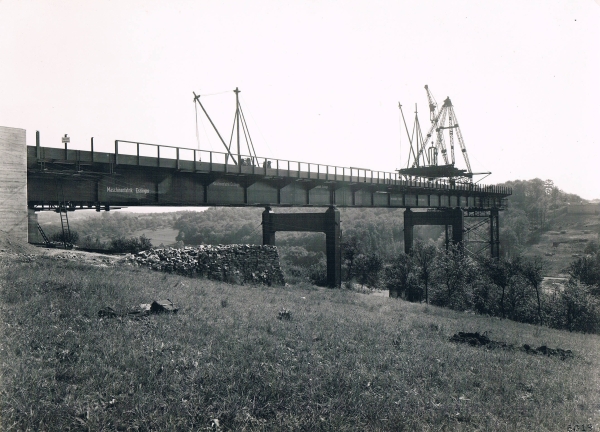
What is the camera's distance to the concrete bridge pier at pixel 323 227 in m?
24.0

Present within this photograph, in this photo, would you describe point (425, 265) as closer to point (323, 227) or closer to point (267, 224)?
point (323, 227)

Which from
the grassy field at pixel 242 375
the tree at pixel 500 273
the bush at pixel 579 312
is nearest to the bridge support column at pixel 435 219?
the tree at pixel 500 273

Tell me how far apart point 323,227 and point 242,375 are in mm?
19144

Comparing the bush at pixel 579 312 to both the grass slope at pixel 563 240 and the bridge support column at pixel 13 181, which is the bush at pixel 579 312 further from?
the grass slope at pixel 563 240

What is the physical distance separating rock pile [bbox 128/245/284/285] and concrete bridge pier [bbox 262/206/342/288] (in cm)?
504

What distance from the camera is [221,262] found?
17469mm

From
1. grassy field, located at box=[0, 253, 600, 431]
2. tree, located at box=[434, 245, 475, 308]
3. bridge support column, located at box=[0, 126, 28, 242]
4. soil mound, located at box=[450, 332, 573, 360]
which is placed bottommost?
tree, located at box=[434, 245, 475, 308]

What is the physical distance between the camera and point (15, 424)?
373cm

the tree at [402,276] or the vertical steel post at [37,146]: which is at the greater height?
the vertical steel post at [37,146]

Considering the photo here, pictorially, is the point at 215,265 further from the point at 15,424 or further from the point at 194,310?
the point at 15,424

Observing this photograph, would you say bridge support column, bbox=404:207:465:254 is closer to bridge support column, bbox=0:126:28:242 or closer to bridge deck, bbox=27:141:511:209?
bridge deck, bbox=27:141:511:209

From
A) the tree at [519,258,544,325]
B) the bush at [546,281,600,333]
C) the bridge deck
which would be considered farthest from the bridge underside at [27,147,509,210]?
the bush at [546,281,600,333]

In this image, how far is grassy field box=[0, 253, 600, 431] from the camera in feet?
14.4

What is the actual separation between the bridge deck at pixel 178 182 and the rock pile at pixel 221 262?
2999mm
